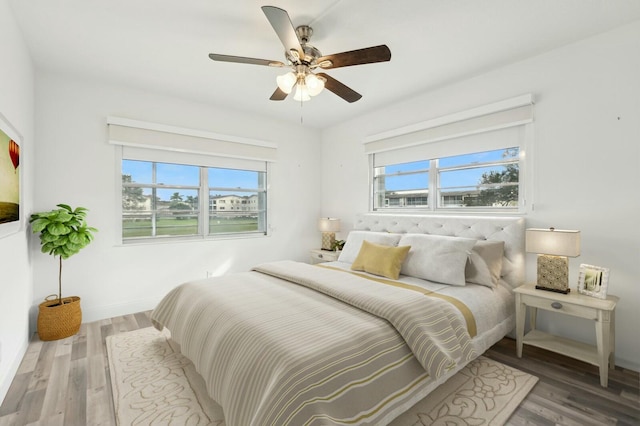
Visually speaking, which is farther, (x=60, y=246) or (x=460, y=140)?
(x=460, y=140)

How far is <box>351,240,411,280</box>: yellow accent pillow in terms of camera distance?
2889 mm

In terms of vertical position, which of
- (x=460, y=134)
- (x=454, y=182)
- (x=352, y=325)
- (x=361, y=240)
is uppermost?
(x=460, y=134)

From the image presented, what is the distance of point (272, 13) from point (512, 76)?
2496mm

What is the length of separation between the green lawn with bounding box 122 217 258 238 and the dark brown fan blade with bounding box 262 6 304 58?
2.81 metres

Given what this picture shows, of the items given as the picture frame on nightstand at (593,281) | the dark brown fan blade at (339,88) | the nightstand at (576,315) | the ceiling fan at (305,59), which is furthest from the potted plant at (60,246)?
the picture frame on nightstand at (593,281)

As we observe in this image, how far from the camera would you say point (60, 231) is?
2.70 metres

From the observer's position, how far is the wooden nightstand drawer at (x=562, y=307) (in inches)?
83.6

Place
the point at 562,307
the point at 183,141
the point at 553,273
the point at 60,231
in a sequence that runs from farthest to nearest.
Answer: the point at 183,141, the point at 60,231, the point at 553,273, the point at 562,307

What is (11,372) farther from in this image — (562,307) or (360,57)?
(562,307)

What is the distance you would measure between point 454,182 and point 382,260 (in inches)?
54.6

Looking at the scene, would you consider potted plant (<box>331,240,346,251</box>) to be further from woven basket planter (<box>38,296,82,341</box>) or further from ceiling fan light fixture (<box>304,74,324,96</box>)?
woven basket planter (<box>38,296,82,341</box>)

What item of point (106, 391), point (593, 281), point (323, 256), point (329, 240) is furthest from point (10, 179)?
point (593, 281)

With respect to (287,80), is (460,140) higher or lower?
lower

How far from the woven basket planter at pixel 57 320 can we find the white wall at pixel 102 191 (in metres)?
0.29
